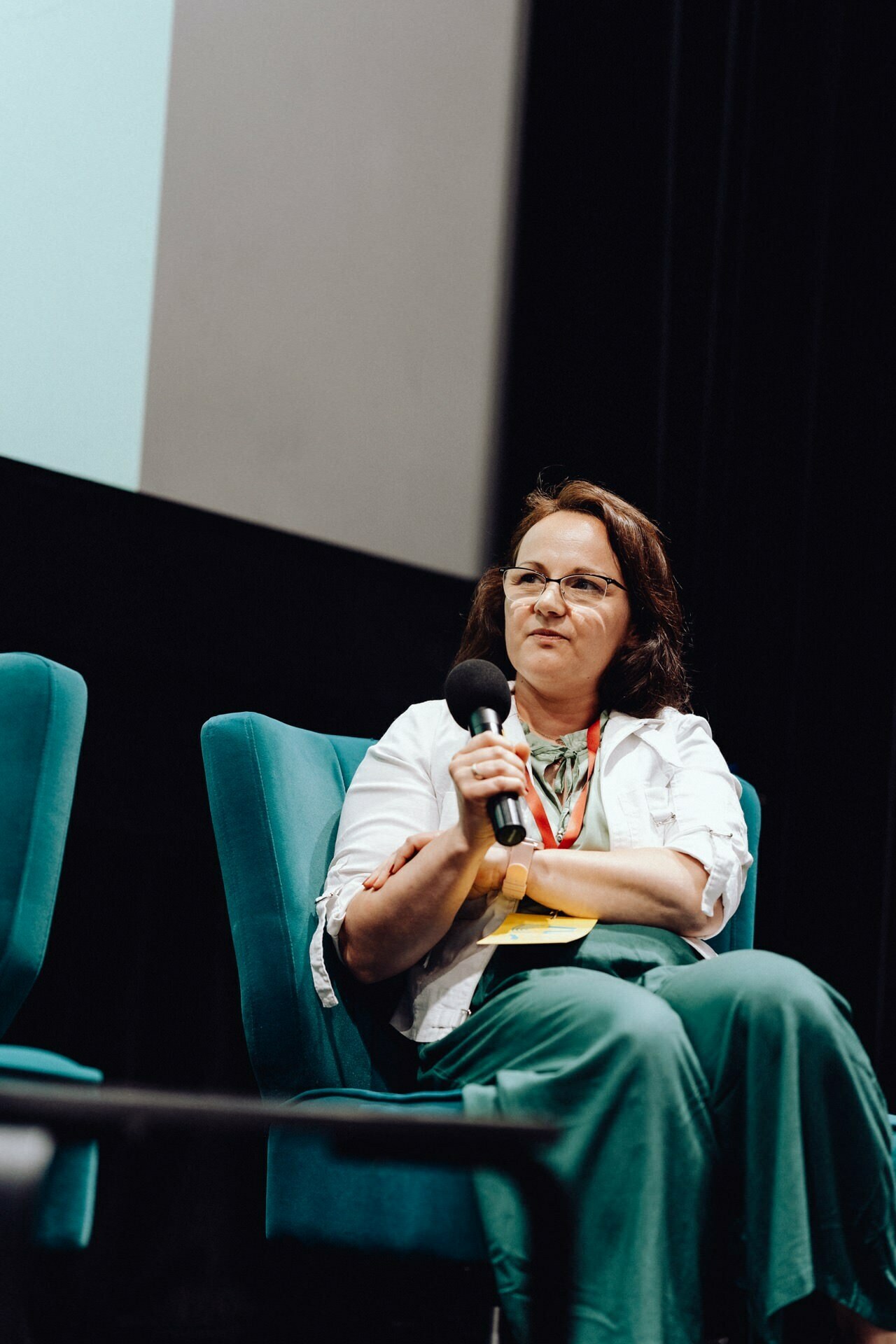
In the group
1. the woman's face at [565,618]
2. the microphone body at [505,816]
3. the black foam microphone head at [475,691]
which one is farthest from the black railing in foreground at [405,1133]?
the woman's face at [565,618]

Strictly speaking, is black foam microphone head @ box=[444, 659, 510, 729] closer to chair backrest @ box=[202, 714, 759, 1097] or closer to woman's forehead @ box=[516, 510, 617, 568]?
chair backrest @ box=[202, 714, 759, 1097]

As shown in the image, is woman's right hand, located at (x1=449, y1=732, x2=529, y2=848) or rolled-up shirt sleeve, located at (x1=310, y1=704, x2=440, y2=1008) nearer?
woman's right hand, located at (x1=449, y1=732, x2=529, y2=848)

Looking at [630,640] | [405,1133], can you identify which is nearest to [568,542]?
[630,640]

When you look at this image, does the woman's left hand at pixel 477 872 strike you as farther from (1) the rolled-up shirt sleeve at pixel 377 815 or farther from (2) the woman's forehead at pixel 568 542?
(2) the woman's forehead at pixel 568 542

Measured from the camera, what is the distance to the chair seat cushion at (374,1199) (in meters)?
1.16

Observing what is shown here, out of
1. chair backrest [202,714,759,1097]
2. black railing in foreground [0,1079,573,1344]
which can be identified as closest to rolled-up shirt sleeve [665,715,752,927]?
chair backrest [202,714,759,1097]

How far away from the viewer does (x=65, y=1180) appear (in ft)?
3.24

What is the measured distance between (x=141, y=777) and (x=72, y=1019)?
1.15ft

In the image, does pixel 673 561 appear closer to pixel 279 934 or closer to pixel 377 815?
pixel 377 815

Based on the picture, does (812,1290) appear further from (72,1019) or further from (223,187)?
(223,187)

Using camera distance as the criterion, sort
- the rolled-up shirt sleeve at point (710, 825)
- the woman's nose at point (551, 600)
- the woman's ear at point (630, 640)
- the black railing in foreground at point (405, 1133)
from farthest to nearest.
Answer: the woman's ear at point (630, 640)
the woman's nose at point (551, 600)
the rolled-up shirt sleeve at point (710, 825)
the black railing in foreground at point (405, 1133)

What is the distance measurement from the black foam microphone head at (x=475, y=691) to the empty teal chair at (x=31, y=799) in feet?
1.28

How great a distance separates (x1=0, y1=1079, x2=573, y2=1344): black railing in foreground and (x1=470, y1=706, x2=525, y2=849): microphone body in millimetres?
615

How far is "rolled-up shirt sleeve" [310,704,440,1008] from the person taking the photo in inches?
54.6
